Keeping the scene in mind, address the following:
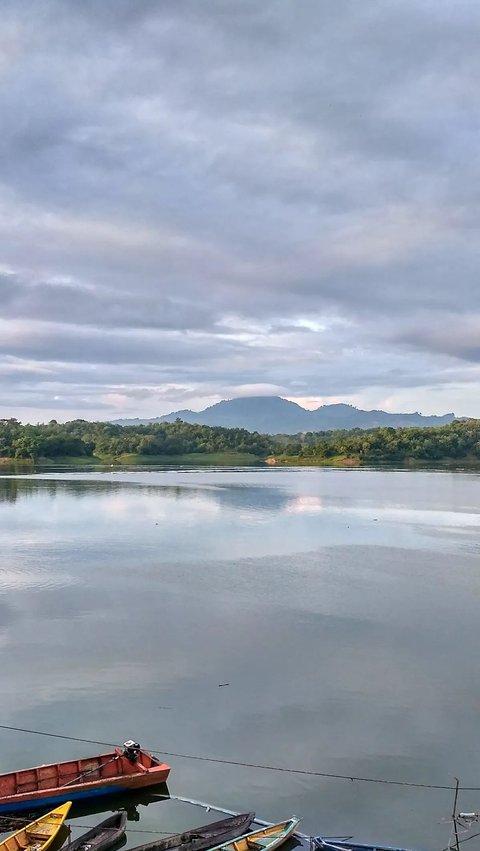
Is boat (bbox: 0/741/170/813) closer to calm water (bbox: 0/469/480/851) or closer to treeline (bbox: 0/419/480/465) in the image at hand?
calm water (bbox: 0/469/480/851)

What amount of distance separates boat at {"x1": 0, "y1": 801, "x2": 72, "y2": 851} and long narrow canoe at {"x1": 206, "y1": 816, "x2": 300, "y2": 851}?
2918mm

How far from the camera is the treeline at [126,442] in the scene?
15700cm

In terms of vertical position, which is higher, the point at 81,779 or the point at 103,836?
the point at 81,779

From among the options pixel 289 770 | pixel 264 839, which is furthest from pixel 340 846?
pixel 289 770

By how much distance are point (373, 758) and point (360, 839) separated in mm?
2954

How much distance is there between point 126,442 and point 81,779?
538ft

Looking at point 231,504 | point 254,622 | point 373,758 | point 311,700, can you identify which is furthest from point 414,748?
point 231,504

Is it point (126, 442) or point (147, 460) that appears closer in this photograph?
point (147, 460)

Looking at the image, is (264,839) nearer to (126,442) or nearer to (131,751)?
(131,751)

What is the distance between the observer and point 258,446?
611 ft

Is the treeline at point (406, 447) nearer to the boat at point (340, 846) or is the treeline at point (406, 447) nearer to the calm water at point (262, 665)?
the calm water at point (262, 665)

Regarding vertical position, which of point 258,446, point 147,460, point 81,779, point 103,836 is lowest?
point 103,836

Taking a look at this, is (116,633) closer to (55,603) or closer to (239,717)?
(55,603)

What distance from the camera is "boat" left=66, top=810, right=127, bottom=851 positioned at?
11883 millimetres
